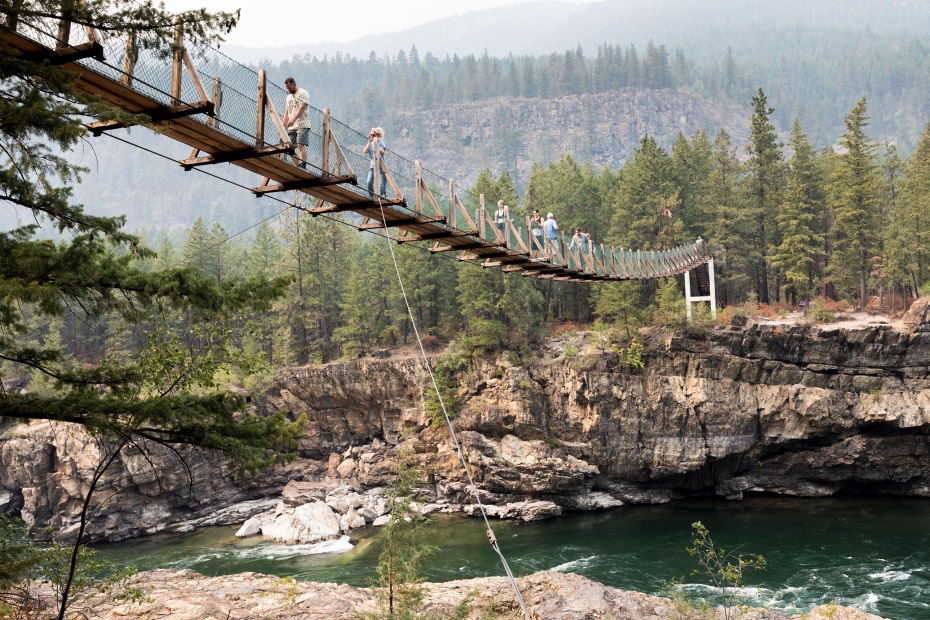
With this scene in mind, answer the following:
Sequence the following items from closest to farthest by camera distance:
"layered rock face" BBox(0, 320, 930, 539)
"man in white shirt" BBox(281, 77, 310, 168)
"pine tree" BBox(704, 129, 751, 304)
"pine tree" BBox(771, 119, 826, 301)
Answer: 1. "man in white shirt" BBox(281, 77, 310, 168)
2. "layered rock face" BBox(0, 320, 930, 539)
3. "pine tree" BBox(771, 119, 826, 301)
4. "pine tree" BBox(704, 129, 751, 304)

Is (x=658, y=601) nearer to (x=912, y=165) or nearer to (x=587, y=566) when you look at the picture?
(x=587, y=566)

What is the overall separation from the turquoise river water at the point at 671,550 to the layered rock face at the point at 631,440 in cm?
126

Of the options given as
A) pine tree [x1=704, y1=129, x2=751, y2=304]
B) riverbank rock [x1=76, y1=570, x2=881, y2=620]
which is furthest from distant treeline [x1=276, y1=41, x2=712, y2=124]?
riverbank rock [x1=76, y1=570, x2=881, y2=620]

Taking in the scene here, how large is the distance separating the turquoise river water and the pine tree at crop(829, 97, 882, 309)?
10.3m

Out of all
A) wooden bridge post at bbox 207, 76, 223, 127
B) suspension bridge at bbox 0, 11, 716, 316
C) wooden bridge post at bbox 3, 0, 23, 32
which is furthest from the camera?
wooden bridge post at bbox 207, 76, 223, 127

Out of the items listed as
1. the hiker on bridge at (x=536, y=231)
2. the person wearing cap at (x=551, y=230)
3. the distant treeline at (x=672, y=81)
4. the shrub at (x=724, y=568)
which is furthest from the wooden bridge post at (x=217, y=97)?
the distant treeline at (x=672, y=81)

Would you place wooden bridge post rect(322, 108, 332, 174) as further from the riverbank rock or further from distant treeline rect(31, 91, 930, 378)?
distant treeline rect(31, 91, 930, 378)

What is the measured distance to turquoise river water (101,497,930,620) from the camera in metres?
18.9

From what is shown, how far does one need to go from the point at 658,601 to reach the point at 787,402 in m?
17.7

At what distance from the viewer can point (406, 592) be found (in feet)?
34.9

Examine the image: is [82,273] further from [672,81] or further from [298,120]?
[672,81]

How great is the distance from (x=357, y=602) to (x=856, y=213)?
2873cm

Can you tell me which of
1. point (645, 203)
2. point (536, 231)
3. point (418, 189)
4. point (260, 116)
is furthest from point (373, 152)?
point (645, 203)

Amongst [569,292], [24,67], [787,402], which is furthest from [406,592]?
[569,292]
